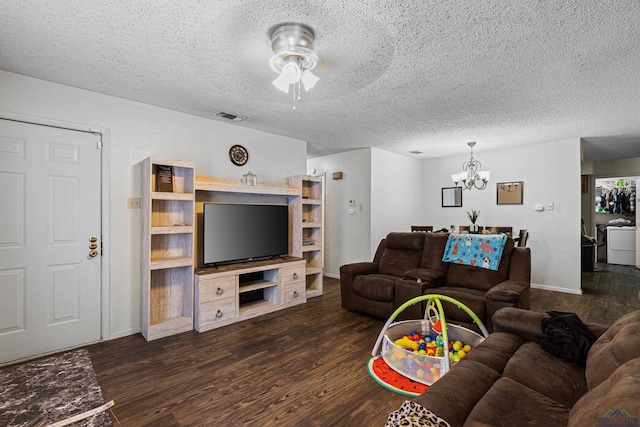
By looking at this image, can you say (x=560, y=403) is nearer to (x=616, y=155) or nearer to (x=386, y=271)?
(x=386, y=271)

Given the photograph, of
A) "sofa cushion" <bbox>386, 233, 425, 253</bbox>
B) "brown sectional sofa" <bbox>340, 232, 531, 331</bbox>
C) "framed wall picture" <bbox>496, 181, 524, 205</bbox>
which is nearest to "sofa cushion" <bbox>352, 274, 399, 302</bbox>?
"brown sectional sofa" <bbox>340, 232, 531, 331</bbox>

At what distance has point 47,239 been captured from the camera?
285 cm

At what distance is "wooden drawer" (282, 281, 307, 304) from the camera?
419 cm

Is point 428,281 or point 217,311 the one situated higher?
point 428,281

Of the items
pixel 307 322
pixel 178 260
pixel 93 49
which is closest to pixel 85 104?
pixel 93 49

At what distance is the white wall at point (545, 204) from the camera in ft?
16.2

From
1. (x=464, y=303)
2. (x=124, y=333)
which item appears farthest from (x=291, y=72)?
(x=124, y=333)

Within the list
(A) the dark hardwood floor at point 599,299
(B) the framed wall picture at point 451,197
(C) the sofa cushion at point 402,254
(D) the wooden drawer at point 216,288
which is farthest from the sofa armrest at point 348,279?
(B) the framed wall picture at point 451,197

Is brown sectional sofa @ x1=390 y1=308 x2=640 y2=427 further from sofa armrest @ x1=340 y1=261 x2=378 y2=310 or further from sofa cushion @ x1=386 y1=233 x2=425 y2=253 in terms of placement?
sofa cushion @ x1=386 y1=233 x2=425 y2=253

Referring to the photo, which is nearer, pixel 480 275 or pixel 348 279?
pixel 480 275

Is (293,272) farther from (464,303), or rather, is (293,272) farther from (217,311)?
(464,303)

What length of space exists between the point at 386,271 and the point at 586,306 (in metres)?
2.80

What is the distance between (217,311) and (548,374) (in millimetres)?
3036

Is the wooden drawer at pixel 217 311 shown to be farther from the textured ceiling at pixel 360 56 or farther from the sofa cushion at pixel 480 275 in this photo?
the sofa cushion at pixel 480 275
